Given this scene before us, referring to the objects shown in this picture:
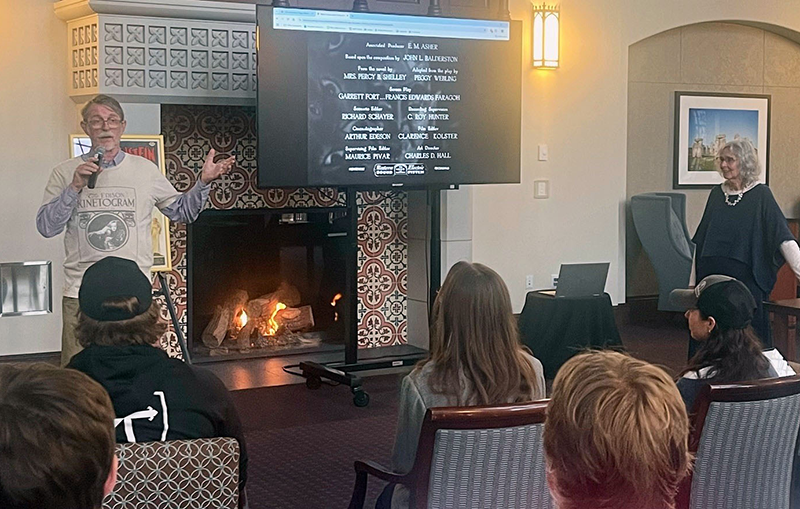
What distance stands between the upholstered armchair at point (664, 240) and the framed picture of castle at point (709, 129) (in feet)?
Result: 2.50

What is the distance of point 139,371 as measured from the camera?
2422 mm

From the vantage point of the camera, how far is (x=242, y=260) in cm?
664

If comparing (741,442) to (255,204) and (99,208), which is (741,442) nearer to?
(99,208)

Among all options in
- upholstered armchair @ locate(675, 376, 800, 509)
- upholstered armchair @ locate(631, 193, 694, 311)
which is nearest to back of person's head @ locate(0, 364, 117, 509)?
upholstered armchair @ locate(675, 376, 800, 509)

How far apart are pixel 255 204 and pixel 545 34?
238 centimetres

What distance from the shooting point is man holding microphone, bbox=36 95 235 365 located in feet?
13.5

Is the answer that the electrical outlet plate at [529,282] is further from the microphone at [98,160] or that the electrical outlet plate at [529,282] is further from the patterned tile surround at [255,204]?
the microphone at [98,160]

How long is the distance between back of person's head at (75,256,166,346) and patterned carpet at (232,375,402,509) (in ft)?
5.36

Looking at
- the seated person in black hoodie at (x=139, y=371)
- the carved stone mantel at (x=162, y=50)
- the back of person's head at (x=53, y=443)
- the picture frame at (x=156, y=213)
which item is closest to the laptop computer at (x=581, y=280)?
the carved stone mantel at (x=162, y=50)

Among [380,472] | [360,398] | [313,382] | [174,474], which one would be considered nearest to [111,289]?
[174,474]

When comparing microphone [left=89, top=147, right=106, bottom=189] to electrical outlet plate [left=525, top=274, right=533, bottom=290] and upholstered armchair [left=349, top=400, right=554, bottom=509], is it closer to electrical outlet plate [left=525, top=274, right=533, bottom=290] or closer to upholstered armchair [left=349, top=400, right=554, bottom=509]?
upholstered armchair [left=349, top=400, right=554, bottom=509]

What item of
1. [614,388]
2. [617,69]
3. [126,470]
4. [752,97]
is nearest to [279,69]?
[617,69]

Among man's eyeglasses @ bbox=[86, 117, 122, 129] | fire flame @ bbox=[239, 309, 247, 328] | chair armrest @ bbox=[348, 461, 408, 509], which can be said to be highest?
man's eyeglasses @ bbox=[86, 117, 122, 129]

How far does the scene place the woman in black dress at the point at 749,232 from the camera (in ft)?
15.8
